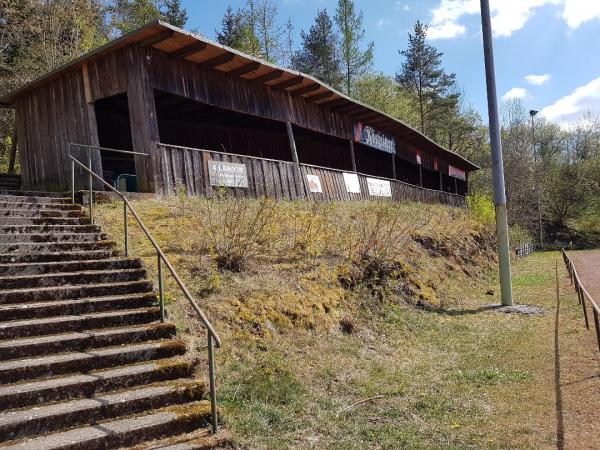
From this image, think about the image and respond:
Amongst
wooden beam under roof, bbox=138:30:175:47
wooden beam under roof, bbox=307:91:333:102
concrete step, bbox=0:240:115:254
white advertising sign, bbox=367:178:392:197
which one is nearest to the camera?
concrete step, bbox=0:240:115:254

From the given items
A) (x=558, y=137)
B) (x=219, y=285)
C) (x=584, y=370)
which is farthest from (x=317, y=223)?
(x=558, y=137)

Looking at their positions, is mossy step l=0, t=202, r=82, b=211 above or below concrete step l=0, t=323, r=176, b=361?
above

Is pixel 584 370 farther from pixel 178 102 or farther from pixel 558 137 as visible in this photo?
pixel 558 137

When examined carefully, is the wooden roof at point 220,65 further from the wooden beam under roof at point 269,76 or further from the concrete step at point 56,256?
the concrete step at point 56,256

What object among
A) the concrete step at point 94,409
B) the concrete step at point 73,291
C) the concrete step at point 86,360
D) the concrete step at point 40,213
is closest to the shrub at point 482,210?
the concrete step at point 40,213

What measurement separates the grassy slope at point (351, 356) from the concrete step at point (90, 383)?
1.91 ft

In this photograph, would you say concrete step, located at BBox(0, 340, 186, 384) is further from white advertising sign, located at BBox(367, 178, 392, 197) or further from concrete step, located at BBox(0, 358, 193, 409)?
white advertising sign, located at BBox(367, 178, 392, 197)

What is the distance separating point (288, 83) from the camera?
14.5 m

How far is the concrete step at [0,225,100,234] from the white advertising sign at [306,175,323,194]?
25.4 feet

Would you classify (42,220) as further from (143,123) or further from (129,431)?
(129,431)

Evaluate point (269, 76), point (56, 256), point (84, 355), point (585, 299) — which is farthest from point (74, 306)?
point (585, 299)

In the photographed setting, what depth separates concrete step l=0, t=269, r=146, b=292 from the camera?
6.15m

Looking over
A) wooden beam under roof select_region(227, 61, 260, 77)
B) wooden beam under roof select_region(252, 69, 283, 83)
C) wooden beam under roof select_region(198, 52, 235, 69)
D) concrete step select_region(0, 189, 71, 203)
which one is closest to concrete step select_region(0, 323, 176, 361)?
concrete step select_region(0, 189, 71, 203)

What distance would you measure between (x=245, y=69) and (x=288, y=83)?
6.25 ft
